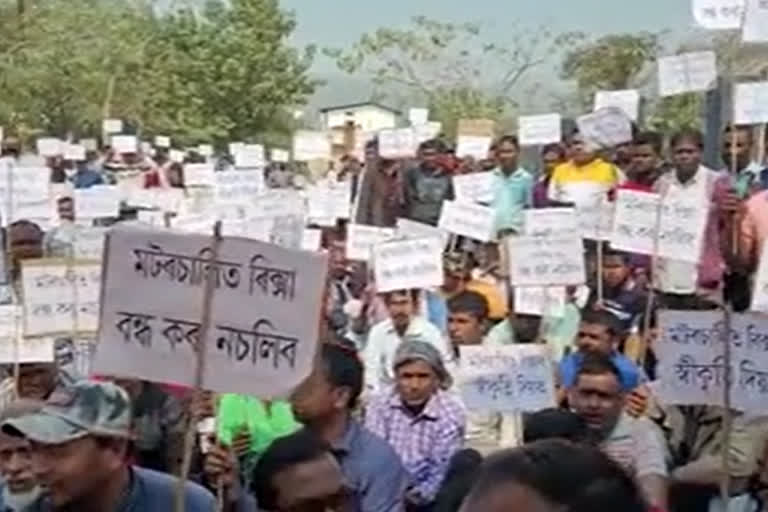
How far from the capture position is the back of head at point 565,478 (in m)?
2.36

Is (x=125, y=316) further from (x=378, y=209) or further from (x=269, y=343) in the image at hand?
(x=378, y=209)

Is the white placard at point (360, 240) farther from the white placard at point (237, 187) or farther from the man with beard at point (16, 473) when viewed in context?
the man with beard at point (16, 473)

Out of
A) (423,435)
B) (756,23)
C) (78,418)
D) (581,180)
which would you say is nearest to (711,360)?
(423,435)

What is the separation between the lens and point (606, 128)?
1471cm

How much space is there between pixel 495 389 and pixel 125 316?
122 inches

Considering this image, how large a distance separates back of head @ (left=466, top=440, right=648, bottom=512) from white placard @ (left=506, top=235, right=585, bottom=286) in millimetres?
8310

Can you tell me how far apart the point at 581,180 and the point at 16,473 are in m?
9.56

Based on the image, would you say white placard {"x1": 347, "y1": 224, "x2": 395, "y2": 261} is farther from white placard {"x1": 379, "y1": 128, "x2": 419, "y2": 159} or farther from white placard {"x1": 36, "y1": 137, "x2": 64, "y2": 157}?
white placard {"x1": 36, "y1": 137, "x2": 64, "y2": 157}

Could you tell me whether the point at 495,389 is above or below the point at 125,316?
below

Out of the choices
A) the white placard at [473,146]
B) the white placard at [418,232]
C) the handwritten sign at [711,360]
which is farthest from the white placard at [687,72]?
the white placard at [473,146]

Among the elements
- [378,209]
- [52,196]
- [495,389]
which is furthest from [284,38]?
[495,389]

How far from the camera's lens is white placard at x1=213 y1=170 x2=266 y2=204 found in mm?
13391

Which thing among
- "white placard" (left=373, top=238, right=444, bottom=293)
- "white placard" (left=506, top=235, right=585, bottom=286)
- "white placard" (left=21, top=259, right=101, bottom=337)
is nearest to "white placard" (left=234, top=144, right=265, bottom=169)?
"white placard" (left=373, top=238, right=444, bottom=293)

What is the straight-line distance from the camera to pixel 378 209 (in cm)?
1761
